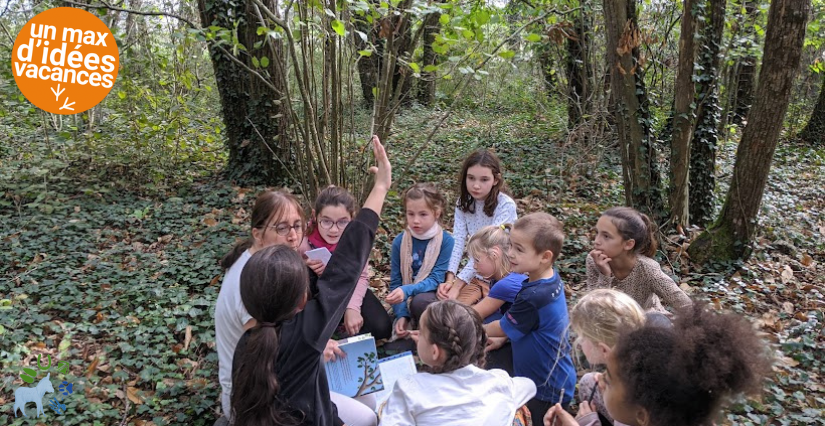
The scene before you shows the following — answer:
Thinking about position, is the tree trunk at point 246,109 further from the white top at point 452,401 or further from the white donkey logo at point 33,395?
the white top at point 452,401

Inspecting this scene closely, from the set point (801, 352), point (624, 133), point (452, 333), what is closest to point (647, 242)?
point (801, 352)

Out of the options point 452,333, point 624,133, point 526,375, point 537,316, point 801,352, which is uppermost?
point 624,133

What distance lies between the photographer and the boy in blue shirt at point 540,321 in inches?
105

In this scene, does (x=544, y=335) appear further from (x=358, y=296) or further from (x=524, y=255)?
(x=358, y=296)

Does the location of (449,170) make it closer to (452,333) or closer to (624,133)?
(624,133)

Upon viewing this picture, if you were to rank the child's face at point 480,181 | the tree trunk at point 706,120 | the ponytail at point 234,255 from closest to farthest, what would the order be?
the ponytail at point 234,255
the child's face at point 480,181
the tree trunk at point 706,120

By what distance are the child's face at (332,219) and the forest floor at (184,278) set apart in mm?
1120

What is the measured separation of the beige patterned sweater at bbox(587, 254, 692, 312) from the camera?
9.78 ft

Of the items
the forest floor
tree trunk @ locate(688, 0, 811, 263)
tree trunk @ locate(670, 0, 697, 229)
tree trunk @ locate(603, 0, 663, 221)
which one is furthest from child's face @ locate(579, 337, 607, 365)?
tree trunk @ locate(670, 0, 697, 229)

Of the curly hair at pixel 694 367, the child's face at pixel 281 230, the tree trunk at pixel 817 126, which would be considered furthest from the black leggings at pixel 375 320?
the tree trunk at pixel 817 126

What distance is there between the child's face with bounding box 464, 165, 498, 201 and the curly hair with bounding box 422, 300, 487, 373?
1794 millimetres

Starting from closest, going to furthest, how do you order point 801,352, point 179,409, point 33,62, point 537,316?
1. point 537,316
2. point 179,409
3. point 801,352
4. point 33,62

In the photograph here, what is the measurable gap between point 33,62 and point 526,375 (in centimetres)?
597

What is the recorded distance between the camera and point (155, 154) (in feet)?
21.4
